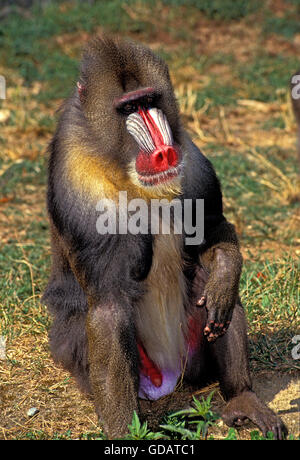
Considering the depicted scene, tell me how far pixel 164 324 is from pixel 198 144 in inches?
148

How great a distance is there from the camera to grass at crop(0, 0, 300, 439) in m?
3.68

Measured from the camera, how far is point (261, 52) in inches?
360

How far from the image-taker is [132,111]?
3.09 metres

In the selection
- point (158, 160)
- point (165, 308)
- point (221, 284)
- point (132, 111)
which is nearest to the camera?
point (158, 160)

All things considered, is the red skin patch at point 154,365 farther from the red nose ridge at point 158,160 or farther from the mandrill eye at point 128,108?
the mandrill eye at point 128,108

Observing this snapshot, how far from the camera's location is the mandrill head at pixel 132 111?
119 inches

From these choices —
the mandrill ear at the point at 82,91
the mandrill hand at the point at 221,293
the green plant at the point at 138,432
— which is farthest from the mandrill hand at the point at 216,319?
the mandrill ear at the point at 82,91

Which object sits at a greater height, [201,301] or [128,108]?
[128,108]

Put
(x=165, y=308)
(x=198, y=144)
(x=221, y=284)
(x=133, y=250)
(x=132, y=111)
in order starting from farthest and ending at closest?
(x=198, y=144) → (x=165, y=308) → (x=221, y=284) → (x=133, y=250) → (x=132, y=111)

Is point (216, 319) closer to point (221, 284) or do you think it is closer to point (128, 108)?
point (221, 284)

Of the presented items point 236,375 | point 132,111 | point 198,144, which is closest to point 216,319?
point 236,375

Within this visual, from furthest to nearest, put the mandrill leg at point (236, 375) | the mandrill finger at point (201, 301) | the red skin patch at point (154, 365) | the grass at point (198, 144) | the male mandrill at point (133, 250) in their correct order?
the grass at point (198, 144)
the red skin patch at point (154, 365)
the mandrill finger at point (201, 301)
the mandrill leg at point (236, 375)
the male mandrill at point (133, 250)

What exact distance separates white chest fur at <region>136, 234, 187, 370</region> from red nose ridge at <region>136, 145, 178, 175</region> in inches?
16.6

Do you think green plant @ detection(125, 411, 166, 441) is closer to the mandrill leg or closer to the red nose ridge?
the mandrill leg
